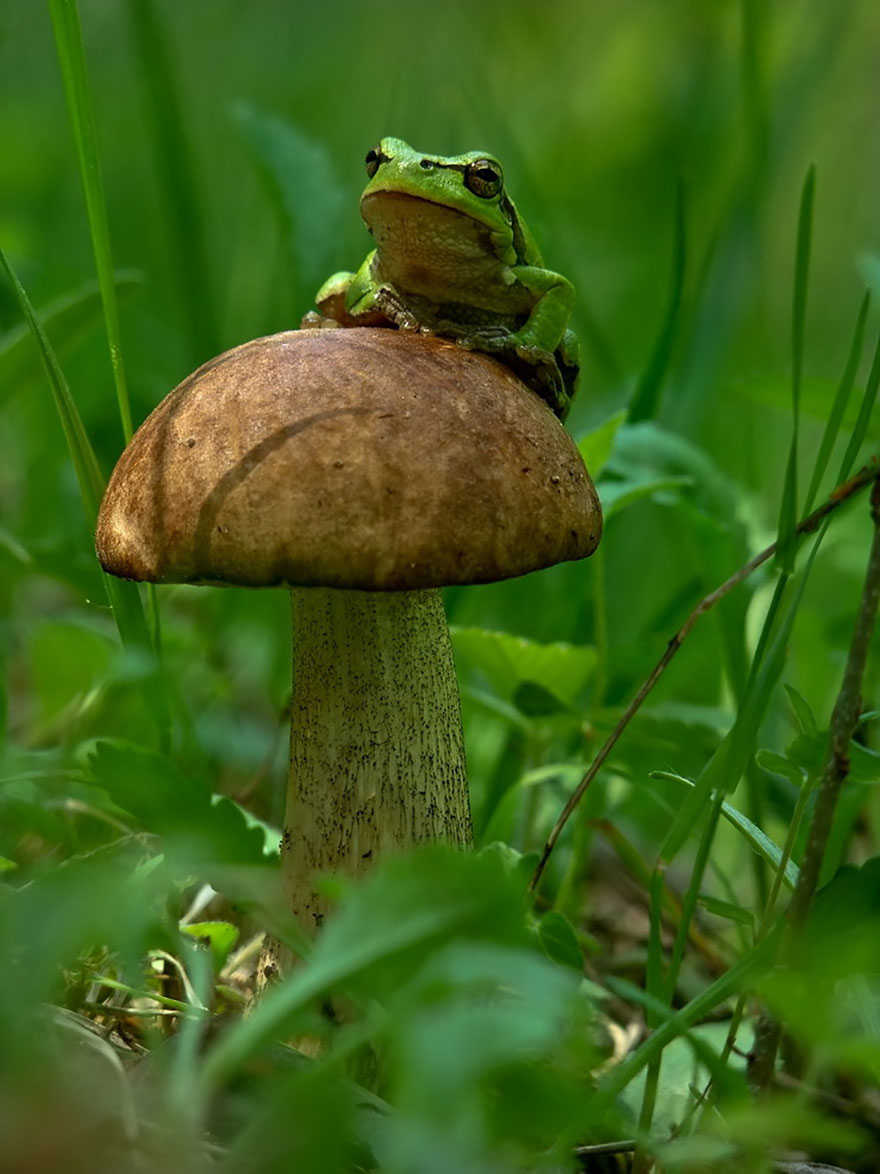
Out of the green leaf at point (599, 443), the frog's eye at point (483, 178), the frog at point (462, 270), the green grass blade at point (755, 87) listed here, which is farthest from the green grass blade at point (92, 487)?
the green grass blade at point (755, 87)

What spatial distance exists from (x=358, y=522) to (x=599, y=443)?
3.36 ft

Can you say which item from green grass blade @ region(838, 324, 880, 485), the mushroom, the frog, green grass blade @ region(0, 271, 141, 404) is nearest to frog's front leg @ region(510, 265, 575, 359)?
the frog

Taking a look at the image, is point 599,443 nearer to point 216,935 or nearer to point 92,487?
point 92,487

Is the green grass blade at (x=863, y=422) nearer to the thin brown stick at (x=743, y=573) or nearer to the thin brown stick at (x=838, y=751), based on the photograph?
the thin brown stick at (x=743, y=573)

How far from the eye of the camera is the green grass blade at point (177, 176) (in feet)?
12.5

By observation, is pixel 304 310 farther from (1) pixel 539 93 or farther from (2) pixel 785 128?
(1) pixel 539 93

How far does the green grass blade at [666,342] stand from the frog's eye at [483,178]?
39.2 inches

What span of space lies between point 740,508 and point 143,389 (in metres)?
2.38

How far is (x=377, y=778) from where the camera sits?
7.62 feet

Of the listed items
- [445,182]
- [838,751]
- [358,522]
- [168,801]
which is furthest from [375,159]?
[838,751]

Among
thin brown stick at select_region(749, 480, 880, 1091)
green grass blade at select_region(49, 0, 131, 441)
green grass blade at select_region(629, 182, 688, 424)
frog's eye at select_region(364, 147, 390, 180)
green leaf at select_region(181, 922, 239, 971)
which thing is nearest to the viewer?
thin brown stick at select_region(749, 480, 880, 1091)

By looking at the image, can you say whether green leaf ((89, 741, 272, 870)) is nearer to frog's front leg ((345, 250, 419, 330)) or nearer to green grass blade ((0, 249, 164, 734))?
green grass blade ((0, 249, 164, 734))

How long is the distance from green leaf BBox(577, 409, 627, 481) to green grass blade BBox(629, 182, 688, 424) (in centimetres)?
62

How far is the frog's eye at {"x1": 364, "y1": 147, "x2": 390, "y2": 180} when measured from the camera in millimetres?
2346
